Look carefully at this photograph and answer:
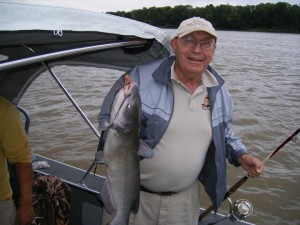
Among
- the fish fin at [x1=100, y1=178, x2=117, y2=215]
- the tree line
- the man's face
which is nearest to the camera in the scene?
the fish fin at [x1=100, y1=178, x2=117, y2=215]

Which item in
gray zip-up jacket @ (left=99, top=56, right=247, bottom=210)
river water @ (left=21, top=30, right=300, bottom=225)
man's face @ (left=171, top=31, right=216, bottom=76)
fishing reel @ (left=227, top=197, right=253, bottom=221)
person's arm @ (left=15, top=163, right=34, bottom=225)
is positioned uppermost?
man's face @ (left=171, top=31, right=216, bottom=76)

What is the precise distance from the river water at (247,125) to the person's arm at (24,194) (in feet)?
13.9

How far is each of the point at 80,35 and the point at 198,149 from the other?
136 cm

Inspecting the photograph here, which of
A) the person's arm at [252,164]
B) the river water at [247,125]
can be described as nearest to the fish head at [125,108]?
the person's arm at [252,164]

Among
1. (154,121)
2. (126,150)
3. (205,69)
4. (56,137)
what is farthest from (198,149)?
(56,137)

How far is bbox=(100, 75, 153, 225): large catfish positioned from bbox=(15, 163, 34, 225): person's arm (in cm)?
77

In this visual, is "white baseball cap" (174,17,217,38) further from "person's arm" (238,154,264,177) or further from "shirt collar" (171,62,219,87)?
"person's arm" (238,154,264,177)

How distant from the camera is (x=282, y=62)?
76.8 feet

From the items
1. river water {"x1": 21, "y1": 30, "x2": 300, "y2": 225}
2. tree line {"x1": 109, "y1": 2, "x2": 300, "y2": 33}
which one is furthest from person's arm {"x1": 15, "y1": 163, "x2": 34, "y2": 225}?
tree line {"x1": 109, "y1": 2, "x2": 300, "y2": 33}

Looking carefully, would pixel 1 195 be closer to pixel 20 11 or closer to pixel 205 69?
pixel 20 11

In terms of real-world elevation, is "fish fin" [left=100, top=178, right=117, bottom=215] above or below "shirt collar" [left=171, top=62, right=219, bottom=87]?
below

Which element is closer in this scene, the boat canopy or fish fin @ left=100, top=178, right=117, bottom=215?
the boat canopy

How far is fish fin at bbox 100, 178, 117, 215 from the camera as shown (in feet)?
7.92

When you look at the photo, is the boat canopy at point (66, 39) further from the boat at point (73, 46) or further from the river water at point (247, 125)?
the river water at point (247, 125)
